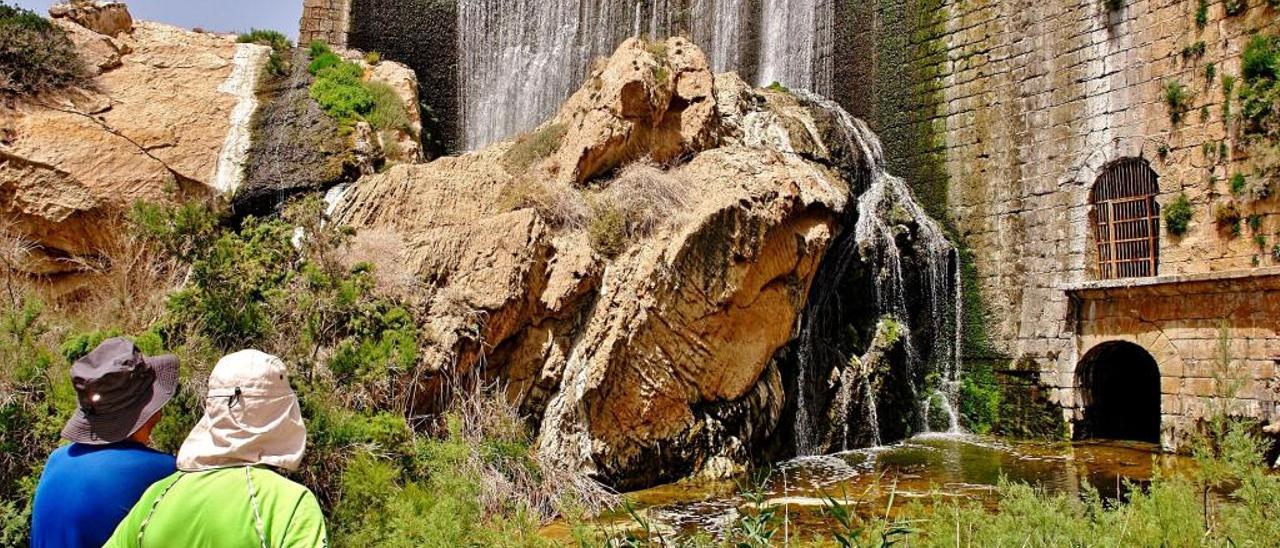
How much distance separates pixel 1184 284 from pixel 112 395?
12024 millimetres

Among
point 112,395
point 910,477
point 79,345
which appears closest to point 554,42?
point 910,477

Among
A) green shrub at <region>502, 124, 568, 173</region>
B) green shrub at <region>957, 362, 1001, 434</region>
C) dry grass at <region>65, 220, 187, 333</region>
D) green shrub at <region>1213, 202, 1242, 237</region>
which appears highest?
green shrub at <region>502, 124, 568, 173</region>

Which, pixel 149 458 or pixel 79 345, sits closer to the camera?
pixel 149 458

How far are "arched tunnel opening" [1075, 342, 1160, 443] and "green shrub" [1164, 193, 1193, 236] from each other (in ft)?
5.66

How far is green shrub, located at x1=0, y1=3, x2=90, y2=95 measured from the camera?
11.0 metres

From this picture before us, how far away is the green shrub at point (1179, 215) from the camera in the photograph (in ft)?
39.2

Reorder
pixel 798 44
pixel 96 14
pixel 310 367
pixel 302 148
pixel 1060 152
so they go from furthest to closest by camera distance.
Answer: pixel 798 44 < pixel 1060 152 < pixel 96 14 < pixel 302 148 < pixel 310 367

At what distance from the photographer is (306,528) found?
7.16ft

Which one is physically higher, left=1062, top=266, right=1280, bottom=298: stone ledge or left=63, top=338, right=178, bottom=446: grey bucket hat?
left=1062, top=266, right=1280, bottom=298: stone ledge

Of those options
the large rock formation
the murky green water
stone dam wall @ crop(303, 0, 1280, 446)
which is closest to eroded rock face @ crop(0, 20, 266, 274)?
the large rock formation

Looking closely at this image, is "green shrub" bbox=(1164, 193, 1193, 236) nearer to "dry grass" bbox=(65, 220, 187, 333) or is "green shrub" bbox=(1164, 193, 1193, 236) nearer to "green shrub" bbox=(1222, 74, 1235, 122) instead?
"green shrub" bbox=(1222, 74, 1235, 122)

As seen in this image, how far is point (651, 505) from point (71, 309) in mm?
5984

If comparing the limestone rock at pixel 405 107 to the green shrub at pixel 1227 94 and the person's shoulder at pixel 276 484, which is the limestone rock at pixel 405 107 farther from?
the person's shoulder at pixel 276 484

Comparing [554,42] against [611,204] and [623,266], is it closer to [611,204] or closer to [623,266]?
[611,204]
